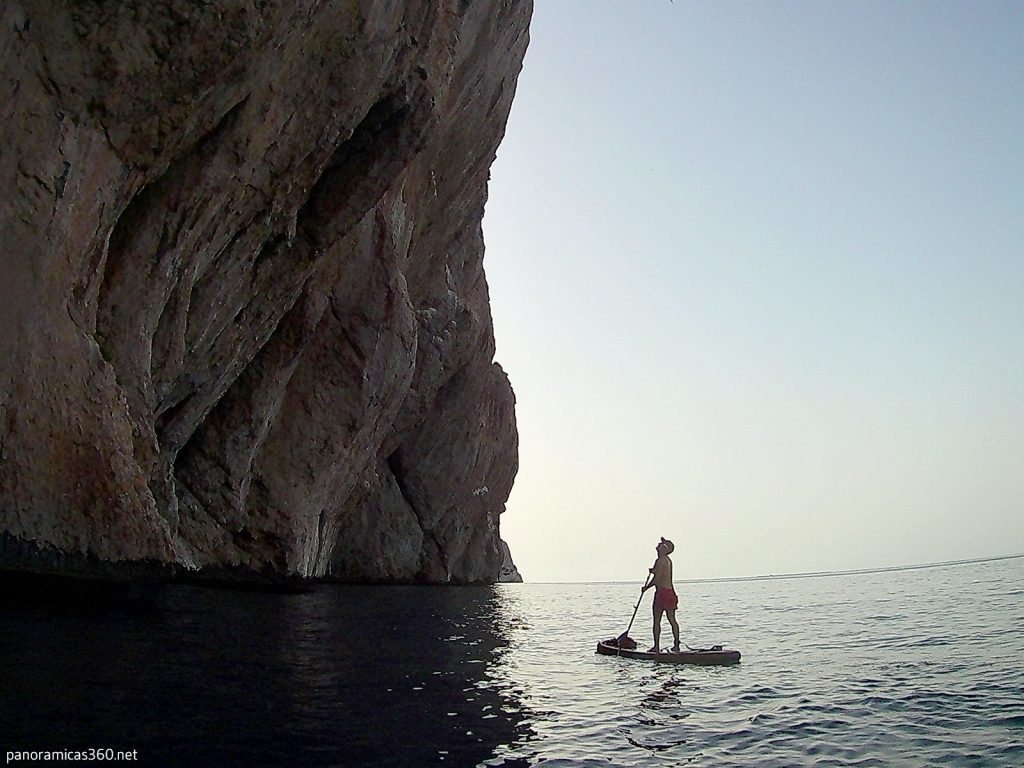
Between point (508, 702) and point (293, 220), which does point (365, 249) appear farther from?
point (508, 702)

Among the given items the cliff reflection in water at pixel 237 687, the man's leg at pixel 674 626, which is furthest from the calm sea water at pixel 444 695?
the man's leg at pixel 674 626

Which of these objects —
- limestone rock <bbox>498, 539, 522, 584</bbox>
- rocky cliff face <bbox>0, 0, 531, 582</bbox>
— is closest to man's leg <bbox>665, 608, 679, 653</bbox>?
rocky cliff face <bbox>0, 0, 531, 582</bbox>

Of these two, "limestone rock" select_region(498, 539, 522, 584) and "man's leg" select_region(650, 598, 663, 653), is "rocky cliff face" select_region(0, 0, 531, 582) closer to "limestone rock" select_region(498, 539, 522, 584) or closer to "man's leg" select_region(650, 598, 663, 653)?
"man's leg" select_region(650, 598, 663, 653)

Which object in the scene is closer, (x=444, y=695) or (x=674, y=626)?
(x=444, y=695)

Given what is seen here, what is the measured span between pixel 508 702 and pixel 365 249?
23135 millimetres

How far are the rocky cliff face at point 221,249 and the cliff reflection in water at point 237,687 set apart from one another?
1863mm

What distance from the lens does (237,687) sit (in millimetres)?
9586

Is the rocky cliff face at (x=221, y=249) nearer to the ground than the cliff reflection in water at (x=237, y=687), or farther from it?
farther from it

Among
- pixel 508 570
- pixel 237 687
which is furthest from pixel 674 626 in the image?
pixel 508 570

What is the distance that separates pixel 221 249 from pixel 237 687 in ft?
43.1

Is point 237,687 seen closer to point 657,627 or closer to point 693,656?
point 693,656

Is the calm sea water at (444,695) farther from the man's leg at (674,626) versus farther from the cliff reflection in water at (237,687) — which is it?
the man's leg at (674,626)

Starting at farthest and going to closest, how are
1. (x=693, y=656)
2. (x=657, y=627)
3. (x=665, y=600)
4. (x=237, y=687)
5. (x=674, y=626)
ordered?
1. (x=665, y=600)
2. (x=674, y=626)
3. (x=657, y=627)
4. (x=693, y=656)
5. (x=237, y=687)

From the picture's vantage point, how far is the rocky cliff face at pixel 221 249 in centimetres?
1291
